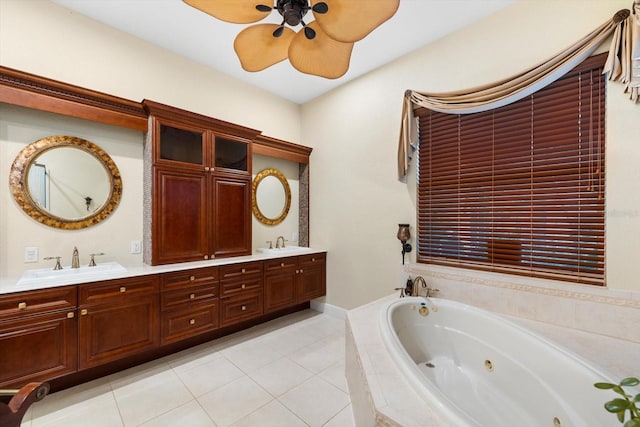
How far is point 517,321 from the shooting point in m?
2.00

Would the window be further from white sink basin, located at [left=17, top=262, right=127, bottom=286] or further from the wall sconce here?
white sink basin, located at [left=17, top=262, right=127, bottom=286]

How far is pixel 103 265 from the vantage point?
2.33 m

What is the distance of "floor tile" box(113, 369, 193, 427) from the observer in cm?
176

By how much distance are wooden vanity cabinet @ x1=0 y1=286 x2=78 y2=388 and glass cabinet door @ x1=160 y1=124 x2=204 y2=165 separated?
133 cm

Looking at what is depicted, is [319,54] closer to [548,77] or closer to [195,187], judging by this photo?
[548,77]

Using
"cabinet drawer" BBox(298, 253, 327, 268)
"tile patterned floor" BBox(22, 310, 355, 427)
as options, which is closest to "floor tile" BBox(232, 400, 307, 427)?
"tile patterned floor" BBox(22, 310, 355, 427)

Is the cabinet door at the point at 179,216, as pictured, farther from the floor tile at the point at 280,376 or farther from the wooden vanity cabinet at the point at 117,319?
the floor tile at the point at 280,376

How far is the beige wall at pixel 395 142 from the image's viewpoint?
1707 millimetres

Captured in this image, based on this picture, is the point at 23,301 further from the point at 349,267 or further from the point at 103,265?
the point at 349,267

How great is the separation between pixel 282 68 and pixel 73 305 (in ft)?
9.51

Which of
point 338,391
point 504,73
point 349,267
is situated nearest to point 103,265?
point 338,391

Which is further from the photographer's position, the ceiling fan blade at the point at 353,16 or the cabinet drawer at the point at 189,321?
the cabinet drawer at the point at 189,321

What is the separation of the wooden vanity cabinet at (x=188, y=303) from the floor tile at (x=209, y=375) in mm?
301

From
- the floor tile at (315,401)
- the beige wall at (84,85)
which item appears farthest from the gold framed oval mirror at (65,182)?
the floor tile at (315,401)
